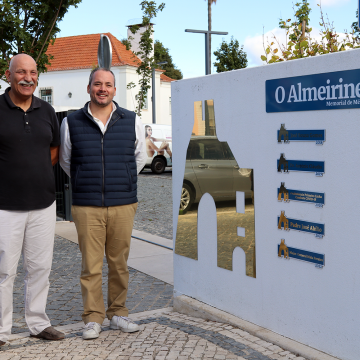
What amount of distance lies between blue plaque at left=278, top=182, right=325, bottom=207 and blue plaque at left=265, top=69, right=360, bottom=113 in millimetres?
563

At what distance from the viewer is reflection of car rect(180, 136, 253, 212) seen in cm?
429

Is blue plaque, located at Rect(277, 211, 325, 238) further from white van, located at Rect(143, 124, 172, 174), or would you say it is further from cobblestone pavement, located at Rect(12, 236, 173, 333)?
white van, located at Rect(143, 124, 172, 174)

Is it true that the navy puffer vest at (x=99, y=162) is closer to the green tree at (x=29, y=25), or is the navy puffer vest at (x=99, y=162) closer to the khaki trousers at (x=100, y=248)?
the khaki trousers at (x=100, y=248)

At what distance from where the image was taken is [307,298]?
146 inches

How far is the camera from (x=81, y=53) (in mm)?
41750

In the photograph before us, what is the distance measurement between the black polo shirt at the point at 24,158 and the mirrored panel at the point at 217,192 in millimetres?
1312

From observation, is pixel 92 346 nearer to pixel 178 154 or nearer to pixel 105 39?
pixel 178 154

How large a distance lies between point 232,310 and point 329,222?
137 centimetres

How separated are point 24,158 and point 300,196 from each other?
200 centimetres

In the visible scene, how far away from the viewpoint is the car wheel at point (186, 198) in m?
4.84

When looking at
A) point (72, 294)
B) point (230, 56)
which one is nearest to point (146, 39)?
point (230, 56)

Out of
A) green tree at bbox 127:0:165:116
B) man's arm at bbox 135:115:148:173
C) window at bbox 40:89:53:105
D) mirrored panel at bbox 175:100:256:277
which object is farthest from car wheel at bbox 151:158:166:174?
window at bbox 40:89:53:105

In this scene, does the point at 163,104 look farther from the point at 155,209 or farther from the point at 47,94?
the point at 155,209

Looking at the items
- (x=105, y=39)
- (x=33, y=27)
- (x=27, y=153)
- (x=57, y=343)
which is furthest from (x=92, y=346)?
(x=33, y=27)
